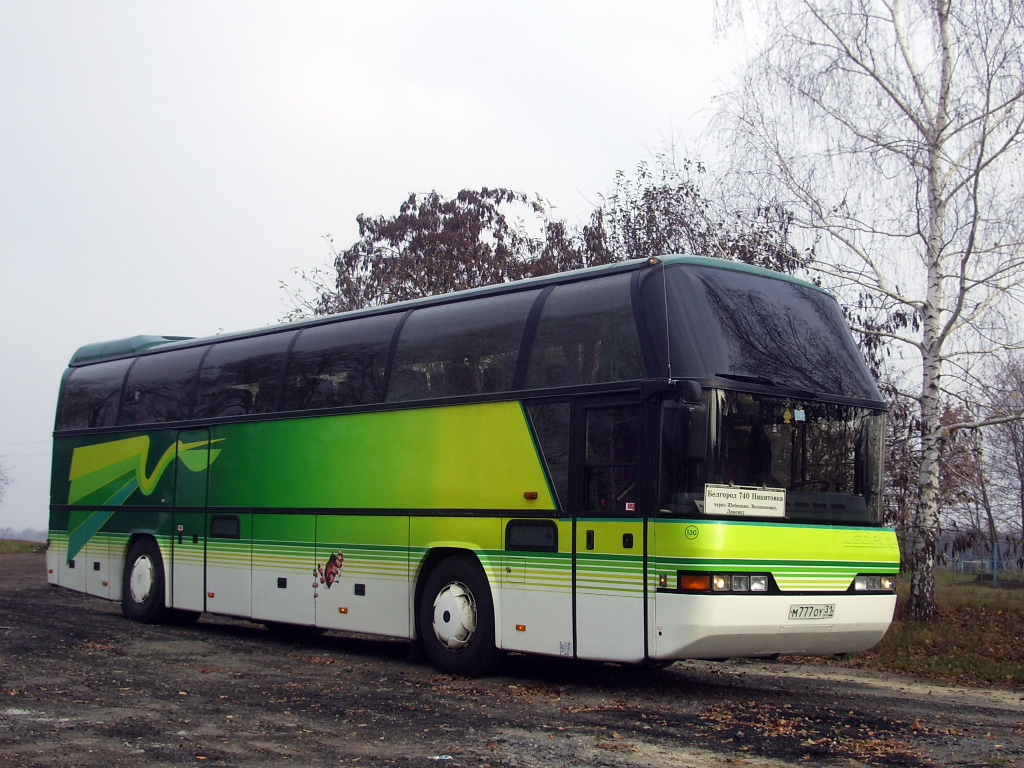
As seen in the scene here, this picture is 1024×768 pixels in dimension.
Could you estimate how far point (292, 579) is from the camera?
13.7 meters

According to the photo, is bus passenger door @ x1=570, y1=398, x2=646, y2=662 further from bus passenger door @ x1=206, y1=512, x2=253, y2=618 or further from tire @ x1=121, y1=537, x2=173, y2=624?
tire @ x1=121, y1=537, x2=173, y2=624

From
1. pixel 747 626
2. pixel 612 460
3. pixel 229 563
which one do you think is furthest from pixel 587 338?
pixel 229 563

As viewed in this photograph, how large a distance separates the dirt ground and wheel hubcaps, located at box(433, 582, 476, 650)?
0.40 meters

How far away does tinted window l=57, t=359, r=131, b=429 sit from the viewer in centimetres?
1744

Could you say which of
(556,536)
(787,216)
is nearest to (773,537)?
(556,536)

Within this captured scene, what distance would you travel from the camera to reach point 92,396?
17.9 m

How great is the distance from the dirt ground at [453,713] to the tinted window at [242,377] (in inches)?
115

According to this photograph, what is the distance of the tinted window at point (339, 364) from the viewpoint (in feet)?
41.7

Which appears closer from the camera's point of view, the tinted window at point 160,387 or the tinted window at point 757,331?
the tinted window at point 757,331

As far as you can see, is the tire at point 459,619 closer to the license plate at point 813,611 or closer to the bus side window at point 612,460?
the bus side window at point 612,460

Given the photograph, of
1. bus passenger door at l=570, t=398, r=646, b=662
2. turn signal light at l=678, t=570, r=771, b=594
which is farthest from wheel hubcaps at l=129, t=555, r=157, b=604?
turn signal light at l=678, t=570, r=771, b=594

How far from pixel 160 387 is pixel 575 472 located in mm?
8145

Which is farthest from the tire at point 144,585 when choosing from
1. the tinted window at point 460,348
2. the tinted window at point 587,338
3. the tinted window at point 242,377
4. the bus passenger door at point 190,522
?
the tinted window at point 587,338

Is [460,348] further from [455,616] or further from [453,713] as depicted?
[453,713]
